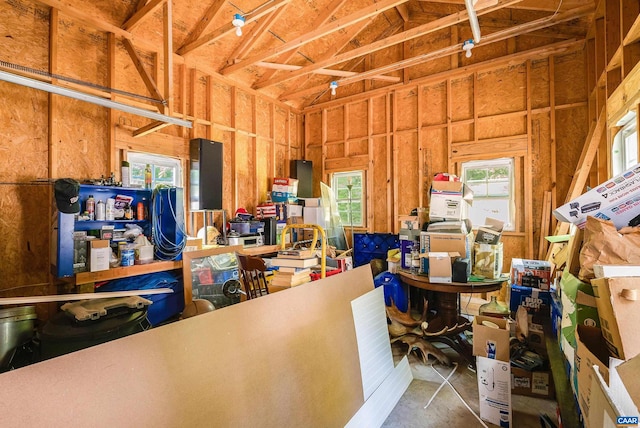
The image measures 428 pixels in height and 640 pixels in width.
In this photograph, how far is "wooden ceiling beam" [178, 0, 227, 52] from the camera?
385cm

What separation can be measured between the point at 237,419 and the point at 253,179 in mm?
4577

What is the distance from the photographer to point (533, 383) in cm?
207

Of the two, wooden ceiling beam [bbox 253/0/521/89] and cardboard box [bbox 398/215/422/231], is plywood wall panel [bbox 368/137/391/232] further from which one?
cardboard box [bbox 398/215/422/231]

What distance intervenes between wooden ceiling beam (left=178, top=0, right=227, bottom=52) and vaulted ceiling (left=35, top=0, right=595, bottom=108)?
0.01 m

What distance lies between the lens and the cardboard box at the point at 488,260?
8.78 ft

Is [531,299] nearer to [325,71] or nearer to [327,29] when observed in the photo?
[327,29]

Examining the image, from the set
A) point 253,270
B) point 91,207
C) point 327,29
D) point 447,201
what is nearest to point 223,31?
point 327,29

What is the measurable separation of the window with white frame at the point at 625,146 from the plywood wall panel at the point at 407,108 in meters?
2.77

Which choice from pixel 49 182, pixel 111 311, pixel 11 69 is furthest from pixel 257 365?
pixel 11 69

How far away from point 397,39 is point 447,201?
7.71 ft

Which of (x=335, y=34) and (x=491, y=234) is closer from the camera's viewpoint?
(x=491, y=234)

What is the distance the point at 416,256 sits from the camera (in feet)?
9.66

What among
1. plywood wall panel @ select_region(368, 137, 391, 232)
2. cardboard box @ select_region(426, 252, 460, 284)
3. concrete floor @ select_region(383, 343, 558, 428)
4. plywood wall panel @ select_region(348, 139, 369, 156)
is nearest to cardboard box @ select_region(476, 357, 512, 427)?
concrete floor @ select_region(383, 343, 558, 428)

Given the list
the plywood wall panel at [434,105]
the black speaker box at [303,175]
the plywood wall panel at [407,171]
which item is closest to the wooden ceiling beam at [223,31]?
the black speaker box at [303,175]
